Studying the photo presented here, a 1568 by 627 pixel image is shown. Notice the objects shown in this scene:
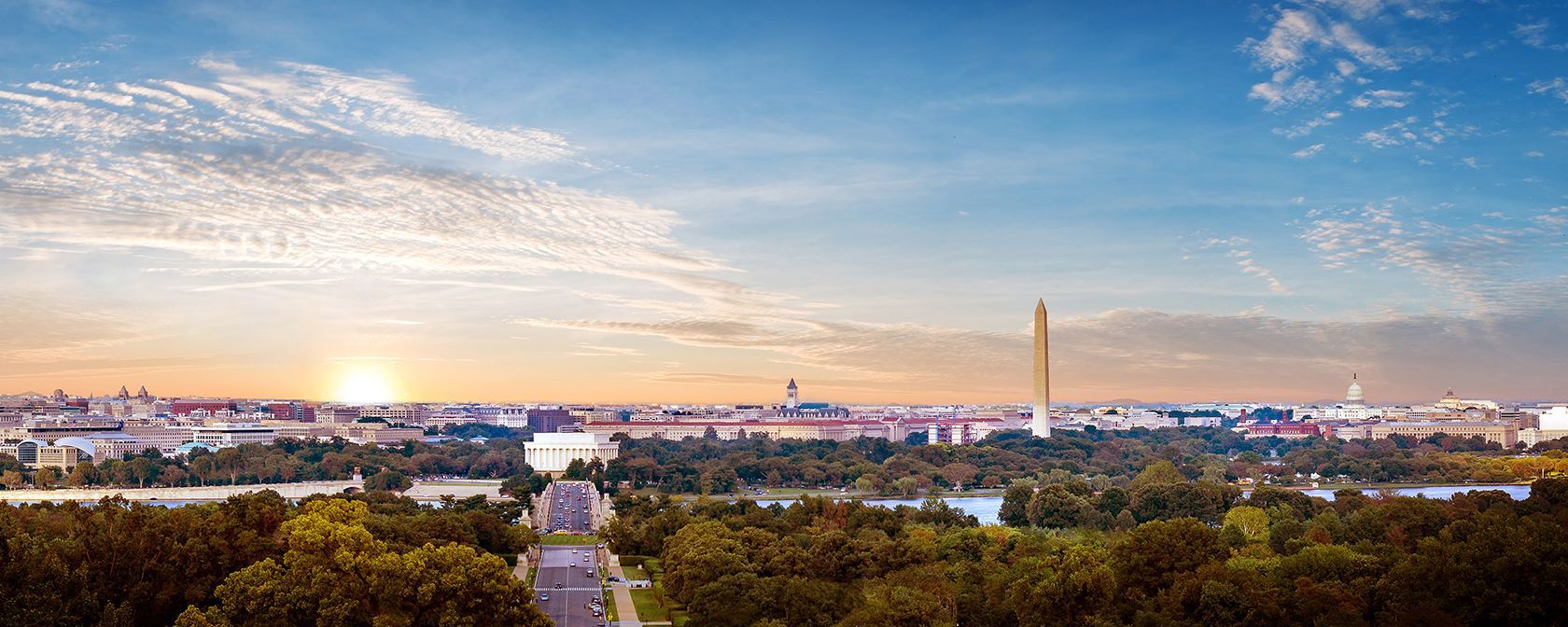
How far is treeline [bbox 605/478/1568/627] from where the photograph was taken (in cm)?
2705

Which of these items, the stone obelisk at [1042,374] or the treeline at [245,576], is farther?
the stone obelisk at [1042,374]

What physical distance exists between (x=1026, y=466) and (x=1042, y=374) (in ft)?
53.7

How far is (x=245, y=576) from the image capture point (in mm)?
26719

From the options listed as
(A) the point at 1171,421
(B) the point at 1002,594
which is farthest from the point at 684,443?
(B) the point at 1002,594

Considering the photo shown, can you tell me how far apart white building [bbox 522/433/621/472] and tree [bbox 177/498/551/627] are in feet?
285

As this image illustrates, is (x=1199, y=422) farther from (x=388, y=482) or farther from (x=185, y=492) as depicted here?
(x=185, y=492)

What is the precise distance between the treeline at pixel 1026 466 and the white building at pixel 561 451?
11.8 feet

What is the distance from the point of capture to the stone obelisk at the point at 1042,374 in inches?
4373

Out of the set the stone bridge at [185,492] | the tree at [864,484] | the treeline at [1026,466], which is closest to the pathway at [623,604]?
the treeline at [1026,466]

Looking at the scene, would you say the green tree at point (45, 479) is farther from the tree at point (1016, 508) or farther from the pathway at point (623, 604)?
the tree at point (1016, 508)

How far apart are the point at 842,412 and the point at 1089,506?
136 meters

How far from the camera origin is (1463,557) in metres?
27.5

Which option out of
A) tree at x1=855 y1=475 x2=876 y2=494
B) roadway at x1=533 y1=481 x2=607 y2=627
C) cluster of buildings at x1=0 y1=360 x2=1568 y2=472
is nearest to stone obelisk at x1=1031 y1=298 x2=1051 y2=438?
cluster of buildings at x1=0 y1=360 x2=1568 y2=472

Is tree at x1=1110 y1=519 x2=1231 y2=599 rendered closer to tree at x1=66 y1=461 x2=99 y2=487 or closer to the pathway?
the pathway
